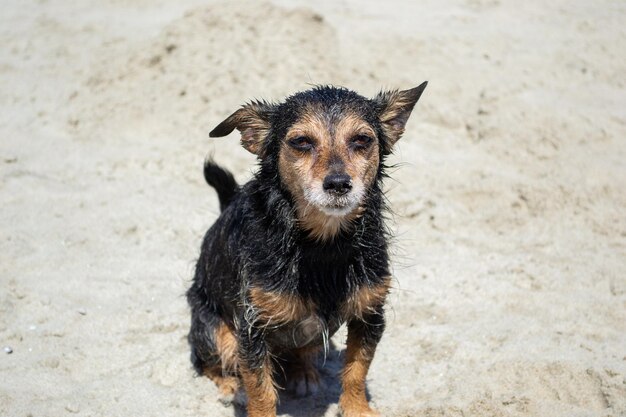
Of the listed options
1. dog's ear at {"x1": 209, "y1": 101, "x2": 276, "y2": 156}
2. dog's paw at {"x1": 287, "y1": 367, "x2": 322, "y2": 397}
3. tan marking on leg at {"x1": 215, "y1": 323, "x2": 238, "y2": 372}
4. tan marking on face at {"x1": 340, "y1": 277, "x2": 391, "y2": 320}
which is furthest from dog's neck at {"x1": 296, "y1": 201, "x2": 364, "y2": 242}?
dog's paw at {"x1": 287, "y1": 367, "x2": 322, "y2": 397}

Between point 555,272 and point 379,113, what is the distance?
3101 mm

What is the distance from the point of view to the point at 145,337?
20.3 ft

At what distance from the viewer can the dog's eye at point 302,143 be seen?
182 inches

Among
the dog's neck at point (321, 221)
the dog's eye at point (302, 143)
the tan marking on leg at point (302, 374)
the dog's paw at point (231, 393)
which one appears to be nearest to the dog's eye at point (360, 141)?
the dog's eye at point (302, 143)

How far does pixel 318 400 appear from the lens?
18.4ft

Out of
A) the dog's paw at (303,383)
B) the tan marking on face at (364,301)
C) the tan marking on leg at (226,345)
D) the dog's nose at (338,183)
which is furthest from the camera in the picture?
the dog's paw at (303,383)

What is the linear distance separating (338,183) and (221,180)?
5.91 ft

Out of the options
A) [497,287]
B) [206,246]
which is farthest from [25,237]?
[497,287]

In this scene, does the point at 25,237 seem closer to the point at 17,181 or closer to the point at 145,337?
the point at 17,181

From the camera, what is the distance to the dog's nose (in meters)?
4.34

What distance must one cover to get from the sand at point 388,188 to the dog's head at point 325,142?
1773 millimetres

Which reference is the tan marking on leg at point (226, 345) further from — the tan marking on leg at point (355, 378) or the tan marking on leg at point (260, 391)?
the tan marking on leg at point (355, 378)

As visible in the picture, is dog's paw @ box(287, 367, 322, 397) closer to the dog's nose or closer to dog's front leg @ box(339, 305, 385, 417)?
dog's front leg @ box(339, 305, 385, 417)

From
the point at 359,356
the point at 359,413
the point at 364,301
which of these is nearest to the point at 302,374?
the point at 359,413
